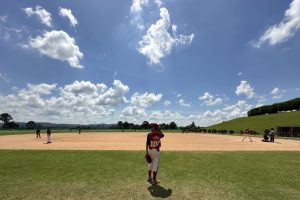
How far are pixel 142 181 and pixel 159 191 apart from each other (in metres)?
1.41

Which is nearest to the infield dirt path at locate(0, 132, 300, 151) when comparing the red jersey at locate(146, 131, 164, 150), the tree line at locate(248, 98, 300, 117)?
the red jersey at locate(146, 131, 164, 150)

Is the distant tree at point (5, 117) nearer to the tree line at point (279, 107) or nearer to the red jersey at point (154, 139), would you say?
the tree line at point (279, 107)

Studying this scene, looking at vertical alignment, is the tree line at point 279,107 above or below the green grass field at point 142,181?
above

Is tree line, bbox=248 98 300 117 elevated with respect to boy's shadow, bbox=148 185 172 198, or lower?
elevated

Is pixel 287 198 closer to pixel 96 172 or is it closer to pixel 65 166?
pixel 96 172

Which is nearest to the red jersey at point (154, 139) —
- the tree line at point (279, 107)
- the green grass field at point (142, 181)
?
the green grass field at point (142, 181)

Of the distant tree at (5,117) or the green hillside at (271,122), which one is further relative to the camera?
the distant tree at (5,117)

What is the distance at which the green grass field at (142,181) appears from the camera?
7.68 m

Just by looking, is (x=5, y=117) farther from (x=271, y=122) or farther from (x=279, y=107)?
(x=279, y=107)

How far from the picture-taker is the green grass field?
768 centimetres

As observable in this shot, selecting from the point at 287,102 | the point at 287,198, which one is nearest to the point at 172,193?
the point at 287,198

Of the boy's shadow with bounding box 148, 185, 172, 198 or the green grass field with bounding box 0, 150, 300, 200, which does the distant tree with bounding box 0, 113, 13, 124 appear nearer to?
the green grass field with bounding box 0, 150, 300, 200

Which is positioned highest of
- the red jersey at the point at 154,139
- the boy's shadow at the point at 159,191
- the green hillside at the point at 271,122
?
the green hillside at the point at 271,122

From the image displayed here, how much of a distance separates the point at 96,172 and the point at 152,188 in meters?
3.29
